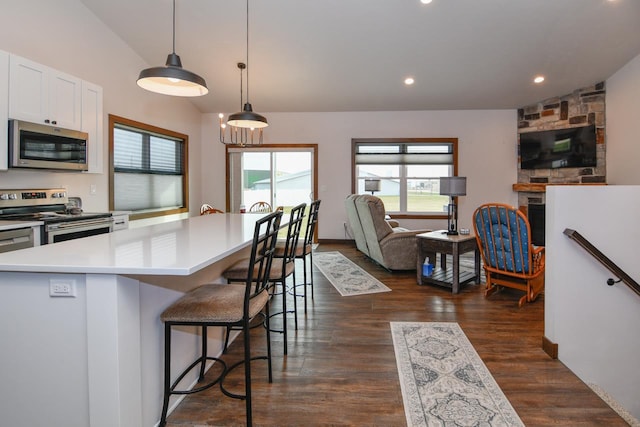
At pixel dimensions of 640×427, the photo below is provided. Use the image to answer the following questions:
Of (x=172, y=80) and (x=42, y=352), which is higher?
(x=172, y=80)

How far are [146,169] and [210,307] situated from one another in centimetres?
472

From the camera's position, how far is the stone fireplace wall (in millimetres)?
5473

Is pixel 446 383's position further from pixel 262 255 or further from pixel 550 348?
pixel 262 255

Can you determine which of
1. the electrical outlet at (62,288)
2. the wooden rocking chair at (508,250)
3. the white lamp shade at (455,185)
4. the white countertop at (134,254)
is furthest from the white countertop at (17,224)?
the white lamp shade at (455,185)

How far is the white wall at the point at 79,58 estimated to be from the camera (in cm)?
336

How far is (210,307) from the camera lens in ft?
5.46

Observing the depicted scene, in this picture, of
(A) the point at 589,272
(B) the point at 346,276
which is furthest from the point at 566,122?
(B) the point at 346,276

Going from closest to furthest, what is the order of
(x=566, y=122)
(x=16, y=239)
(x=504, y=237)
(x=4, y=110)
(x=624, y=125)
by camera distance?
(x=16, y=239)
(x=4, y=110)
(x=504, y=237)
(x=624, y=125)
(x=566, y=122)

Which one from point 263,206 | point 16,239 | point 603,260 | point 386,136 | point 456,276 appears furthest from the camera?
point 386,136

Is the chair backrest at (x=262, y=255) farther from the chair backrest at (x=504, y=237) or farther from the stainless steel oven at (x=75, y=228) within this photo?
the chair backrest at (x=504, y=237)

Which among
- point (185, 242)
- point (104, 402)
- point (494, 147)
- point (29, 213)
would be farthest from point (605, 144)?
point (29, 213)

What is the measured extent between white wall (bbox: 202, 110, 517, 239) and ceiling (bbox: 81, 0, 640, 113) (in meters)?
0.65

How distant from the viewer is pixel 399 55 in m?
5.05

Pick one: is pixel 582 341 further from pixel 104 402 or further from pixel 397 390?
pixel 104 402
